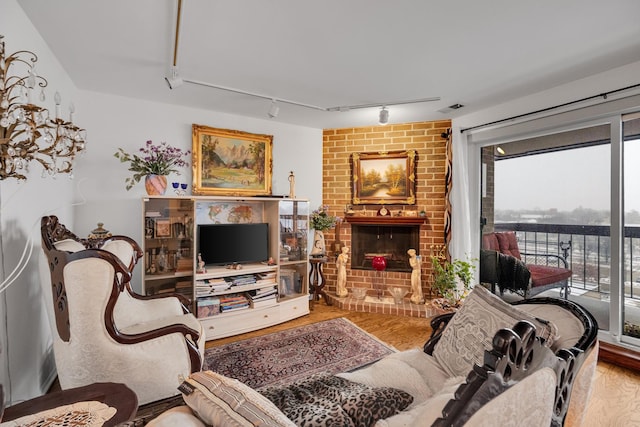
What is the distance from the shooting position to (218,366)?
2.40m

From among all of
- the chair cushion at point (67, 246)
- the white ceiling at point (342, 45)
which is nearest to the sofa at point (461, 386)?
the chair cushion at point (67, 246)

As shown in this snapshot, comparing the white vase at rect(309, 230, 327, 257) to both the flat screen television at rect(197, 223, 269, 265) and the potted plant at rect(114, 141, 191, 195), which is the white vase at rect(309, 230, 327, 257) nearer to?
the flat screen television at rect(197, 223, 269, 265)

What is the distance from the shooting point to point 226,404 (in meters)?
0.74

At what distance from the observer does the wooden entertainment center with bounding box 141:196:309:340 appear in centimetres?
289

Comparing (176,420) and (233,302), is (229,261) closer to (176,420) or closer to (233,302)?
(233,302)

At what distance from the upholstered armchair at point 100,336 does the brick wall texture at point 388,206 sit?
8.54 ft

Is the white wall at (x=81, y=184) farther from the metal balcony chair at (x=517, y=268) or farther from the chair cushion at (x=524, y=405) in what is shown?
the metal balcony chair at (x=517, y=268)

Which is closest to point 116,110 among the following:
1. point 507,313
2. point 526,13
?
point 526,13

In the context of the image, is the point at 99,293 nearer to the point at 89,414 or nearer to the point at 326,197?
the point at 89,414

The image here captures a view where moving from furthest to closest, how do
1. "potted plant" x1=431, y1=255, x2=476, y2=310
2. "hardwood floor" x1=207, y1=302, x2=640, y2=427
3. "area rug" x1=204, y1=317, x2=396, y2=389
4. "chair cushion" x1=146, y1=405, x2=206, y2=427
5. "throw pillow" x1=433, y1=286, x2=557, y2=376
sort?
1. "potted plant" x1=431, y1=255, x2=476, y2=310
2. "area rug" x1=204, y1=317, x2=396, y2=389
3. "hardwood floor" x1=207, y1=302, x2=640, y2=427
4. "throw pillow" x1=433, y1=286, x2=557, y2=376
5. "chair cushion" x1=146, y1=405, x2=206, y2=427

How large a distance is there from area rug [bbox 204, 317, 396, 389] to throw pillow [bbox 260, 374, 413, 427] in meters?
1.23

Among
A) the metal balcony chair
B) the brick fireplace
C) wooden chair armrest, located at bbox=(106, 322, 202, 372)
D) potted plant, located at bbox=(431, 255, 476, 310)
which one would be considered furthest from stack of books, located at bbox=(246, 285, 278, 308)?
the metal balcony chair

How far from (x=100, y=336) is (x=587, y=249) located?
3.94 meters

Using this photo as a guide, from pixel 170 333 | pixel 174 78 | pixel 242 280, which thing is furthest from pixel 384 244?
pixel 174 78
